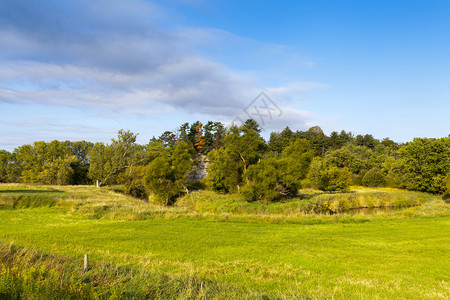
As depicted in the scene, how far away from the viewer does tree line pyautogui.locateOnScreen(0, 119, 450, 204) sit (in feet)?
130

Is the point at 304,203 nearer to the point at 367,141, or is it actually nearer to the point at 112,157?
the point at 112,157

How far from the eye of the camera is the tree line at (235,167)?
1558 inches

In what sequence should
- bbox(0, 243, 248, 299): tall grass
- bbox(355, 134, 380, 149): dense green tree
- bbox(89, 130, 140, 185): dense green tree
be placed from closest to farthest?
bbox(0, 243, 248, 299): tall grass, bbox(89, 130, 140, 185): dense green tree, bbox(355, 134, 380, 149): dense green tree

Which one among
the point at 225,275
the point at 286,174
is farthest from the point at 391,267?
the point at 286,174

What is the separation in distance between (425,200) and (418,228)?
3140 cm

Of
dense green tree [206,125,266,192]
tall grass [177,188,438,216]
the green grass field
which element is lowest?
tall grass [177,188,438,216]

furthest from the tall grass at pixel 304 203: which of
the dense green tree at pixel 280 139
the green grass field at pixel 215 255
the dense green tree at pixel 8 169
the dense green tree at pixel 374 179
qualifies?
the dense green tree at pixel 8 169

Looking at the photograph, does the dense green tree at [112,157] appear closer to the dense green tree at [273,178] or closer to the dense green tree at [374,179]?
the dense green tree at [273,178]

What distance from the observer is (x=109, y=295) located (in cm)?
627

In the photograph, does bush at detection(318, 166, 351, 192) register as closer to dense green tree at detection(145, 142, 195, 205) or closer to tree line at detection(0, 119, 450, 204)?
tree line at detection(0, 119, 450, 204)

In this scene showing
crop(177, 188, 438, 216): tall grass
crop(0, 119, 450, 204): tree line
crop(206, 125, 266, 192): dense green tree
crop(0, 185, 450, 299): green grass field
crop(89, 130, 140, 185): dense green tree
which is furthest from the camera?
crop(89, 130, 140, 185): dense green tree

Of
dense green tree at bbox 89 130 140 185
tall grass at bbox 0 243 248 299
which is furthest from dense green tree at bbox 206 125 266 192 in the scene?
tall grass at bbox 0 243 248 299

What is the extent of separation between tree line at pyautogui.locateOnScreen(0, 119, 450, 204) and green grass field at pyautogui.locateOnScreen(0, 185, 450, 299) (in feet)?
41.4

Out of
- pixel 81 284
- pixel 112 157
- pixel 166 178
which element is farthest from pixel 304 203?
pixel 112 157
